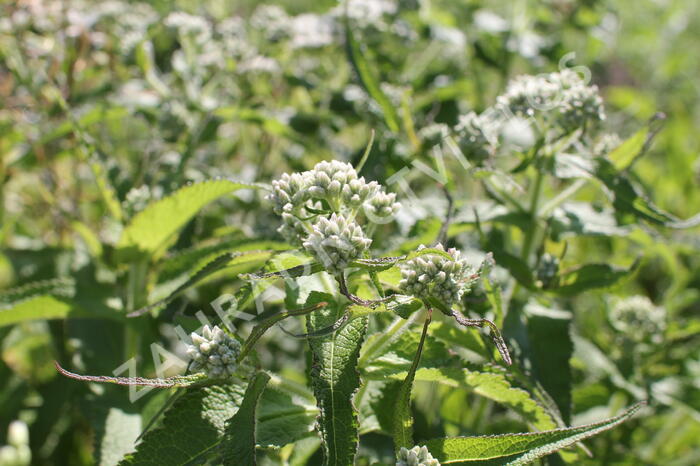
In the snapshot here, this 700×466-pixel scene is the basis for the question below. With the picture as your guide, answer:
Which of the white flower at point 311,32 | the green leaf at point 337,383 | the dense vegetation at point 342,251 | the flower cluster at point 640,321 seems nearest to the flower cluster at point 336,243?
the dense vegetation at point 342,251

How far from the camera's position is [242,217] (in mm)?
2678

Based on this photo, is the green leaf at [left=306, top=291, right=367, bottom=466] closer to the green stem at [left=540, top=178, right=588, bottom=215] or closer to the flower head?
the flower head

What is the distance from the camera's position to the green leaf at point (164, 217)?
1.49 m

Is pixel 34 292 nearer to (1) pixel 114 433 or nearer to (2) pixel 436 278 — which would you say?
(1) pixel 114 433

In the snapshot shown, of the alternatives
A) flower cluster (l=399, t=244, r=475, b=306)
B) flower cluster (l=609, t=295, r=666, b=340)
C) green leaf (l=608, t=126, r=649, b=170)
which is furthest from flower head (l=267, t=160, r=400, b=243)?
flower cluster (l=609, t=295, r=666, b=340)

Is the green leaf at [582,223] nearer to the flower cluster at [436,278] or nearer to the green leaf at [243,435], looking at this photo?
the flower cluster at [436,278]

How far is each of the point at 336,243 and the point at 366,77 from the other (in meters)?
0.87

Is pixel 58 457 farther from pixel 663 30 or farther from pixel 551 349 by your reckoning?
pixel 663 30

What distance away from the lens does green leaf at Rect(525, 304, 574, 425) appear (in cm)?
146

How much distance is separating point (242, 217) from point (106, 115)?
698 mm

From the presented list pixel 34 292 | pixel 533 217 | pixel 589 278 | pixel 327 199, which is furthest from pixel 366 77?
pixel 34 292

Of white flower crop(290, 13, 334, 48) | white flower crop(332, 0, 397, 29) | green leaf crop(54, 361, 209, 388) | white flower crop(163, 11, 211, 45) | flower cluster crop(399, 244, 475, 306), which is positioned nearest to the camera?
green leaf crop(54, 361, 209, 388)

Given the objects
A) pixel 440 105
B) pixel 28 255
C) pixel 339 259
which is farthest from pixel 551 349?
pixel 28 255

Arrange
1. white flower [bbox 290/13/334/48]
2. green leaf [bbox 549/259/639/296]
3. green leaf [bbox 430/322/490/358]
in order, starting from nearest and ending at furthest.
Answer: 1. green leaf [bbox 430/322/490/358]
2. green leaf [bbox 549/259/639/296]
3. white flower [bbox 290/13/334/48]
